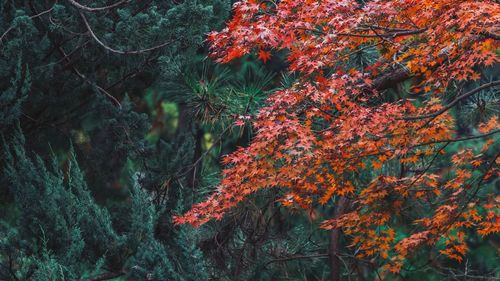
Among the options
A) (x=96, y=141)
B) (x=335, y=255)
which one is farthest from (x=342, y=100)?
(x=96, y=141)

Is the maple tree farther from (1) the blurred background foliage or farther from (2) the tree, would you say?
(2) the tree

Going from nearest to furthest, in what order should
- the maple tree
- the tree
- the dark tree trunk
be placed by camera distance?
the maple tree → the tree → the dark tree trunk

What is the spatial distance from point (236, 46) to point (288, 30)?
1.33 ft

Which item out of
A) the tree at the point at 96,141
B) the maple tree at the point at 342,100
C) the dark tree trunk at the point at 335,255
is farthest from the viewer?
the dark tree trunk at the point at 335,255

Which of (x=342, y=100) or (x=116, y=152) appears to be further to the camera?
(x=116, y=152)

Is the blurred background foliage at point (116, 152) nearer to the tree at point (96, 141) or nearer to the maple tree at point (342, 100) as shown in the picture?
the tree at point (96, 141)

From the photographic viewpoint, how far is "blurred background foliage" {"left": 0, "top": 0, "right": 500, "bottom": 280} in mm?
5715

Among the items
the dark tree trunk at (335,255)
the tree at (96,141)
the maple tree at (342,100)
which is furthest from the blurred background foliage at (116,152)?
the maple tree at (342,100)

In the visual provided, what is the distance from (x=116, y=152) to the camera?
23.1 ft

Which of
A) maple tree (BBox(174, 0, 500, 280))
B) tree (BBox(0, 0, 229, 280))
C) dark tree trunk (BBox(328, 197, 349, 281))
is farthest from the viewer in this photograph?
dark tree trunk (BBox(328, 197, 349, 281))

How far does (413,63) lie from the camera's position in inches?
202

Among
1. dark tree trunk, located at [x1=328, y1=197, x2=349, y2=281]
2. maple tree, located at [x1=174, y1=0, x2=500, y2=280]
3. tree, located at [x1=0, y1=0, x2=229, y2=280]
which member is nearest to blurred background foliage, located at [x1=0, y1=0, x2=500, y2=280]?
tree, located at [x1=0, y1=0, x2=229, y2=280]

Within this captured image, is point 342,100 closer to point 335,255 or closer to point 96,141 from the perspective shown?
point 335,255

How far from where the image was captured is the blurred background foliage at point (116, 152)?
5.71m
